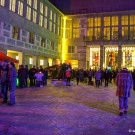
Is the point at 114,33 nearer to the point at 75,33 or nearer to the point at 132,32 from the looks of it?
the point at 132,32

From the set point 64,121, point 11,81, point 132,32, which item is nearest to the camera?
point 64,121

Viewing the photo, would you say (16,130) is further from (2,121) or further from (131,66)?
(131,66)

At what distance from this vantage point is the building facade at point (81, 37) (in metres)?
31.5

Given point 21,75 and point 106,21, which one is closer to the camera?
point 21,75

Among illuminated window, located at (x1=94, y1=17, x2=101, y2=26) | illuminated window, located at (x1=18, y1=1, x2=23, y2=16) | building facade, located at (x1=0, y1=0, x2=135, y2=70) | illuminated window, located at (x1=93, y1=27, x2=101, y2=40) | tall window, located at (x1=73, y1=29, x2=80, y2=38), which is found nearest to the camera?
illuminated window, located at (x1=18, y1=1, x2=23, y2=16)

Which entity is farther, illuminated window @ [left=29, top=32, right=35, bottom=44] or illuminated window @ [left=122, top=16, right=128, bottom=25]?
illuminated window @ [left=122, top=16, right=128, bottom=25]

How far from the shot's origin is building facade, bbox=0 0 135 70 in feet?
103

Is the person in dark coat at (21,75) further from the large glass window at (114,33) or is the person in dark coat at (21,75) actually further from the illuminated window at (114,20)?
the illuminated window at (114,20)

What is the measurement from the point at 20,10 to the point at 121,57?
57.3 feet

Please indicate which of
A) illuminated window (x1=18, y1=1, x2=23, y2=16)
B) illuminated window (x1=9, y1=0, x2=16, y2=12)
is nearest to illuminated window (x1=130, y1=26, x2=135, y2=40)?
illuminated window (x1=18, y1=1, x2=23, y2=16)

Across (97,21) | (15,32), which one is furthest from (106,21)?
(15,32)

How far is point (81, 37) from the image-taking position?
131 ft

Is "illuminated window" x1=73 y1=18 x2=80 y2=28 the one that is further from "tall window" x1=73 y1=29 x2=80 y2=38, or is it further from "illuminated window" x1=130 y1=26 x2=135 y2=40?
"illuminated window" x1=130 y1=26 x2=135 y2=40

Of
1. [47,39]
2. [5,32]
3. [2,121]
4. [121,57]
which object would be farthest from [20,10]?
[2,121]
